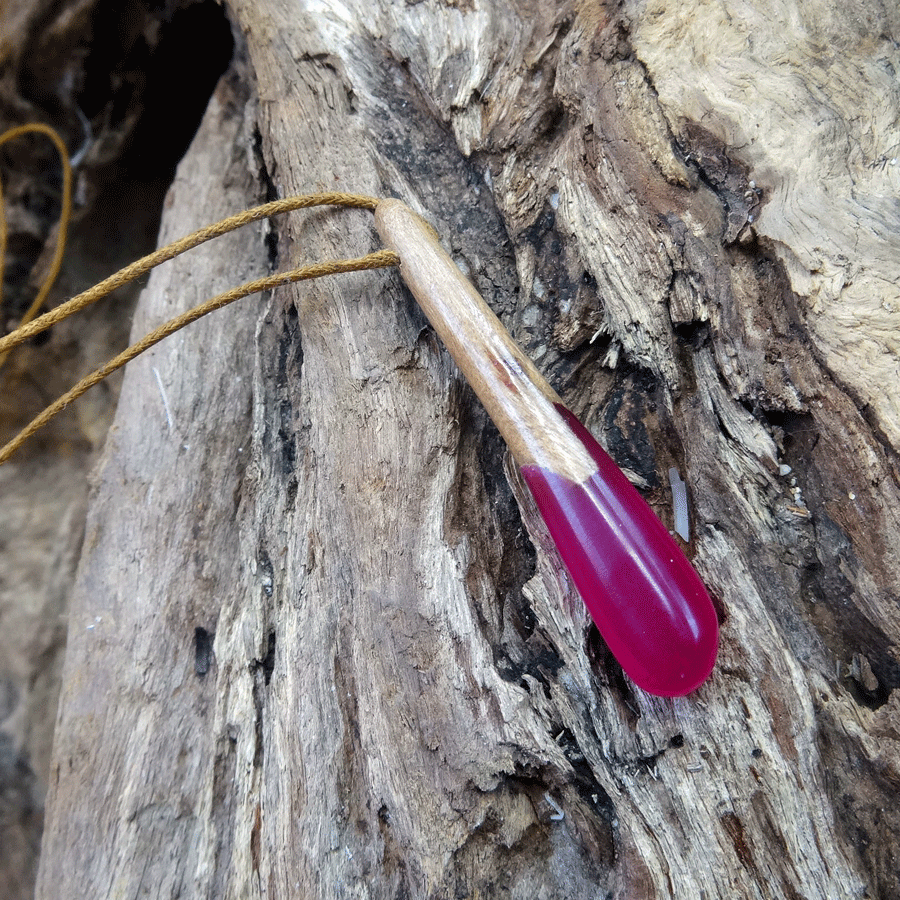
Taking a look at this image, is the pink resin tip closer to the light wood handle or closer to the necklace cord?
the light wood handle

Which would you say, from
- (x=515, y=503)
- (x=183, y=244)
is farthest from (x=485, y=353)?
(x=183, y=244)

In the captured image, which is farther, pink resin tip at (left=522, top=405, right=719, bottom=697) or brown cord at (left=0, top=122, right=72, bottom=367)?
brown cord at (left=0, top=122, right=72, bottom=367)

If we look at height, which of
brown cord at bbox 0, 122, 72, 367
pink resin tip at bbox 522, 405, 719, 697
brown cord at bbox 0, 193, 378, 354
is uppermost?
brown cord at bbox 0, 122, 72, 367

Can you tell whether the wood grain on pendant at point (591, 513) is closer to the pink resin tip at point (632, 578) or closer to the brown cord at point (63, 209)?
the pink resin tip at point (632, 578)

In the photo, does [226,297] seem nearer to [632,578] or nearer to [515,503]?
[515,503]

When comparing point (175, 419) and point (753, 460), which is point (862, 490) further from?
point (175, 419)

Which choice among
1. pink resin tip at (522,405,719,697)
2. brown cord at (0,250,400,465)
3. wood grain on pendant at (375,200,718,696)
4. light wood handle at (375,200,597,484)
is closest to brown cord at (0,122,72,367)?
brown cord at (0,250,400,465)

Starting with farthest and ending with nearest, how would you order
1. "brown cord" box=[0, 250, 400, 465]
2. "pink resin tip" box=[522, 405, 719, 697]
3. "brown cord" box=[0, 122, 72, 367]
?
"brown cord" box=[0, 122, 72, 367]
"brown cord" box=[0, 250, 400, 465]
"pink resin tip" box=[522, 405, 719, 697]
